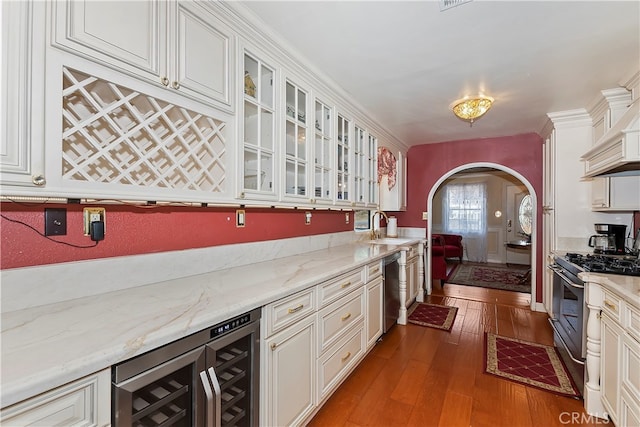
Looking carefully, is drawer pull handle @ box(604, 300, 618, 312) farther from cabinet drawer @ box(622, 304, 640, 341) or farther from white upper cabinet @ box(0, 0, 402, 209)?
white upper cabinet @ box(0, 0, 402, 209)

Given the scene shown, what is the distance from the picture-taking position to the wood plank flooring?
1.81 meters

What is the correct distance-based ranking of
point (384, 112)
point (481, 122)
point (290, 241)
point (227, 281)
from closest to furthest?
point (227, 281), point (290, 241), point (384, 112), point (481, 122)

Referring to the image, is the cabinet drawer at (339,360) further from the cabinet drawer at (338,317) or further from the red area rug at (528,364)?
the red area rug at (528,364)

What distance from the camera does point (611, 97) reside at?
2.64 meters

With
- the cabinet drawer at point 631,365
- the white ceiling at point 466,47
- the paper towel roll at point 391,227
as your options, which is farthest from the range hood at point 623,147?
the paper towel roll at point 391,227

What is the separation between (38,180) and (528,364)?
11.3 feet

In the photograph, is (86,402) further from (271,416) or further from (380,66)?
(380,66)

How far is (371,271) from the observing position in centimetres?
251

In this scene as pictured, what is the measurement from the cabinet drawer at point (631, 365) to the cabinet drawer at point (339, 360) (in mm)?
1543

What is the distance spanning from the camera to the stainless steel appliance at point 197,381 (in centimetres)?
84

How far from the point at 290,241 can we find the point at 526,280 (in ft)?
16.8

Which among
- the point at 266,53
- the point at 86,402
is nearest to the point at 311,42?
the point at 266,53

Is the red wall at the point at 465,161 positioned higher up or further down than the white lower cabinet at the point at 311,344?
higher up

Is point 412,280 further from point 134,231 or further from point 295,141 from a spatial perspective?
point 134,231
